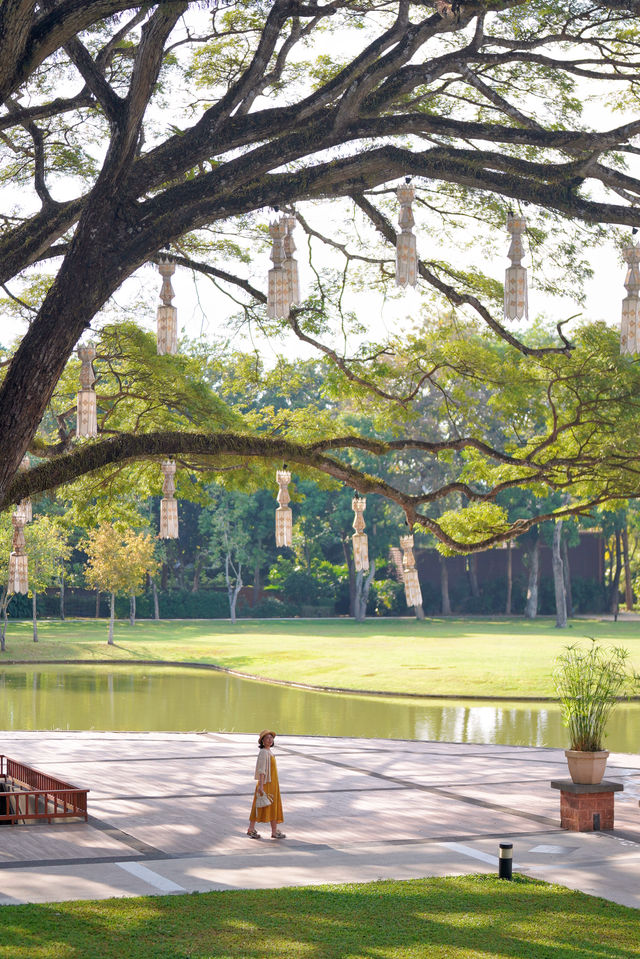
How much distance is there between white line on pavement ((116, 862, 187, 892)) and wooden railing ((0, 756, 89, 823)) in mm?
2171

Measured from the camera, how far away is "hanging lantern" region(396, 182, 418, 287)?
33.5ft

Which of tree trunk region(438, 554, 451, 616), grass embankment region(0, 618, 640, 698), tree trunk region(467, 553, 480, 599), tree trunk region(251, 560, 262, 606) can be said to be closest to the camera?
grass embankment region(0, 618, 640, 698)

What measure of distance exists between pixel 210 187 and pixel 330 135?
1334mm

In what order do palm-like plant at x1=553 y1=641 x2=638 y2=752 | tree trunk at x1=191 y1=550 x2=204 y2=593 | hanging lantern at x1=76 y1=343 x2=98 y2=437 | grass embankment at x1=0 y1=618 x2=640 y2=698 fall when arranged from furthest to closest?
tree trunk at x1=191 y1=550 x2=204 y2=593
grass embankment at x1=0 y1=618 x2=640 y2=698
palm-like plant at x1=553 y1=641 x2=638 y2=752
hanging lantern at x1=76 y1=343 x2=98 y2=437

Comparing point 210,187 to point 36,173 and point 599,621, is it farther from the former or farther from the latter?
point 599,621

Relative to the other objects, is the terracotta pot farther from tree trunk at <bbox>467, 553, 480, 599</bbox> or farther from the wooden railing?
tree trunk at <bbox>467, 553, 480, 599</bbox>

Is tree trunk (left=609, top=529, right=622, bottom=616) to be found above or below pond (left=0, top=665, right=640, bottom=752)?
above

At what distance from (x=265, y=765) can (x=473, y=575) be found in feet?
194

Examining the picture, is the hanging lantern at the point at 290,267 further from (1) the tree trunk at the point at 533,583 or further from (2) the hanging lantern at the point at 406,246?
(1) the tree trunk at the point at 533,583

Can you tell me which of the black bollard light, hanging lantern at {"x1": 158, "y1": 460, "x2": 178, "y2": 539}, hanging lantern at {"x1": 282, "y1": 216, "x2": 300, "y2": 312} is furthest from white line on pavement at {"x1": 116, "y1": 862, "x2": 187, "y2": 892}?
hanging lantern at {"x1": 158, "y1": 460, "x2": 178, "y2": 539}

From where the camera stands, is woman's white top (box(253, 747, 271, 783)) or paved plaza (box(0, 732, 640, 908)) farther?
woman's white top (box(253, 747, 271, 783))

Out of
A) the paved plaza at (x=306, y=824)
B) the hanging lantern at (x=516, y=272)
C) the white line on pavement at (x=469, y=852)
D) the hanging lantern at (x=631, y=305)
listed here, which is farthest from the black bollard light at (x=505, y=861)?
the hanging lantern at (x=516, y=272)

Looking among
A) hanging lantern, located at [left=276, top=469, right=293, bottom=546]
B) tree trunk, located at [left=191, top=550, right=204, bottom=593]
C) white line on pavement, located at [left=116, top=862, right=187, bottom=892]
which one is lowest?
white line on pavement, located at [left=116, top=862, right=187, bottom=892]

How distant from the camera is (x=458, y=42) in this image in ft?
44.2
